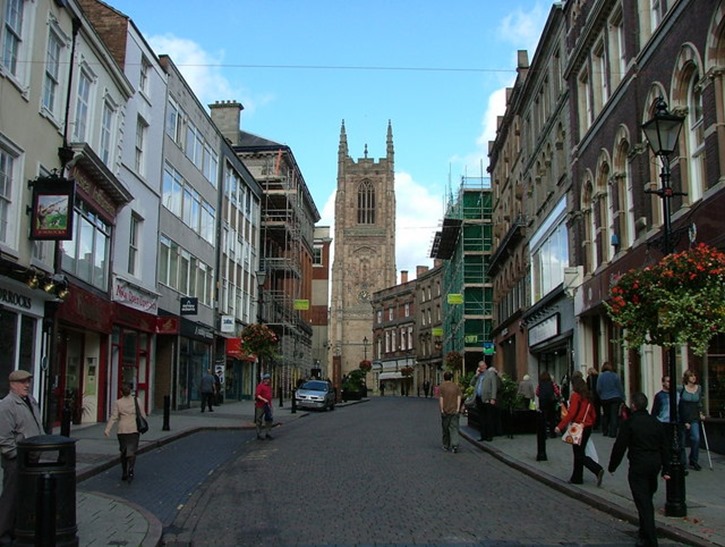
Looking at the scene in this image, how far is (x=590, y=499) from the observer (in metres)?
10.6

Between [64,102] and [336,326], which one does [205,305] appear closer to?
[64,102]

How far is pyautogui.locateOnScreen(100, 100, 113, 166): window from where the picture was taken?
23.0m

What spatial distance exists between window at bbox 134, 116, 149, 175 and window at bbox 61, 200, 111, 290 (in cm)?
376

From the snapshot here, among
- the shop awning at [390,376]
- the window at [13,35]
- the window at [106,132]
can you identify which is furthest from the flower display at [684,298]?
the shop awning at [390,376]

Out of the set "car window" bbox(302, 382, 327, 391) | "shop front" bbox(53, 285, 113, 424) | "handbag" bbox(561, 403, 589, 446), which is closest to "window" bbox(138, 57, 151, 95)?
"shop front" bbox(53, 285, 113, 424)

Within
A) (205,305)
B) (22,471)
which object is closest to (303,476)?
(22,471)

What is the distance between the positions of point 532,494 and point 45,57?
14.3m

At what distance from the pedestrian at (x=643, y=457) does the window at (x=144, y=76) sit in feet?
73.4

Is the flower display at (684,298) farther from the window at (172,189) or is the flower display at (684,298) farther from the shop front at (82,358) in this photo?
the window at (172,189)

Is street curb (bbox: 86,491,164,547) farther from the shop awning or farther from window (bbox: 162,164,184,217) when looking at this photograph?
the shop awning

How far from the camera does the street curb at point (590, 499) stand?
27.3ft

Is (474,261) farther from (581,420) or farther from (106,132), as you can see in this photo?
(581,420)

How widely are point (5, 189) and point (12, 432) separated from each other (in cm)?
1030

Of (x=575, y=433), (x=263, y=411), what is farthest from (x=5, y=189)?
(x=575, y=433)
